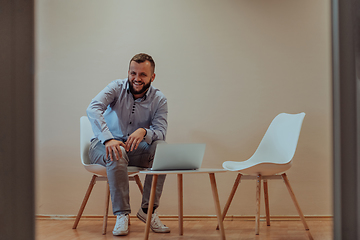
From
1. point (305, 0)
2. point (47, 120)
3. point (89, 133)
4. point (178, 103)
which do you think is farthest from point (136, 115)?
point (305, 0)

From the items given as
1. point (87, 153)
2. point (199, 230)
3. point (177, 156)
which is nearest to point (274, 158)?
point (199, 230)

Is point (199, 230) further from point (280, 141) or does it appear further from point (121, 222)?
point (280, 141)

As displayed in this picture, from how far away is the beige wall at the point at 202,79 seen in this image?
2861mm

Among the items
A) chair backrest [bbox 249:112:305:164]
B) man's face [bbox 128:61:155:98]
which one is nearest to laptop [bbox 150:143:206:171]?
chair backrest [bbox 249:112:305:164]

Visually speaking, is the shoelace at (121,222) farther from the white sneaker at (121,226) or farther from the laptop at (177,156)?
the laptop at (177,156)

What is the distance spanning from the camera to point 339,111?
46 cm

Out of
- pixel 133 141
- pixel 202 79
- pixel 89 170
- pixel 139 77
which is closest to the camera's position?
pixel 133 141

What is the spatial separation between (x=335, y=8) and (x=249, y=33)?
8.39 feet

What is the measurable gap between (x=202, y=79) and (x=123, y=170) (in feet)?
3.81

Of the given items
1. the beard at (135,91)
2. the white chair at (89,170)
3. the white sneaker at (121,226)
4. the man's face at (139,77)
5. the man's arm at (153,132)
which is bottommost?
the white sneaker at (121,226)

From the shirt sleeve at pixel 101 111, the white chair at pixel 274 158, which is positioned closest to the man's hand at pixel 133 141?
the shirt sleeve at pixel 101 111

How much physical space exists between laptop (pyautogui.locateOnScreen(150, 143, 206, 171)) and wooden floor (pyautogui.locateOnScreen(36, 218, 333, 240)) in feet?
1.71

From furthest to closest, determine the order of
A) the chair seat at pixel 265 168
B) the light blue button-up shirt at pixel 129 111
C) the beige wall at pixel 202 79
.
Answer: the beige wall at pixel 202 79 < the light blue button-up shirt at pixel 129 111 < the chair seat at pixel 265 168

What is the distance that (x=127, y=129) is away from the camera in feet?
8.15
